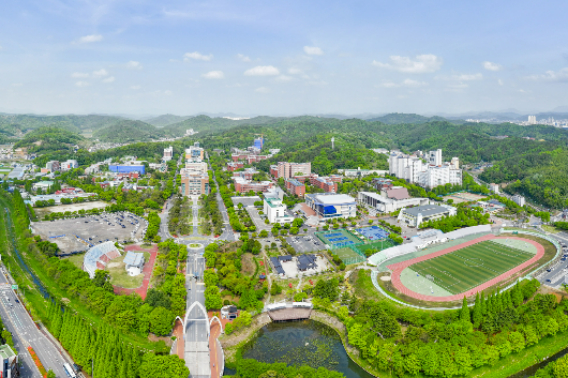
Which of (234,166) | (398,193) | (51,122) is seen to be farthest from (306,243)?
(51,122)

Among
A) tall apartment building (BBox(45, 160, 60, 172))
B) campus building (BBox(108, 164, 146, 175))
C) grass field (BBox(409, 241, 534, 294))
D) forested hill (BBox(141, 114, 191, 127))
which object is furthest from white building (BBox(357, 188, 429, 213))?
forested hill (BBox(141, 114, 191, 127))

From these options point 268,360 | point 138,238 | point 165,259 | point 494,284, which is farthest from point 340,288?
point 138,238

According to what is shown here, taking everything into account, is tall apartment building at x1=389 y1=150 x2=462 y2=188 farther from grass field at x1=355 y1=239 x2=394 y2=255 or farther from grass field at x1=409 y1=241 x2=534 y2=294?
grass field at x1=355 y1=239 x2=394 y2=255

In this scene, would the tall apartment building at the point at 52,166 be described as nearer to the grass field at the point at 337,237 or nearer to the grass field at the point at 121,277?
the grass field at the point at 121,277

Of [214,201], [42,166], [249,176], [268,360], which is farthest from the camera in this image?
[42,166]

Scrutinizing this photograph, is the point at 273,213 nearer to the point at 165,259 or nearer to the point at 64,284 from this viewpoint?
the point at 165,259

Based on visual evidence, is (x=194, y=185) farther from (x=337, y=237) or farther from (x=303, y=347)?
(x=303, y=347)
